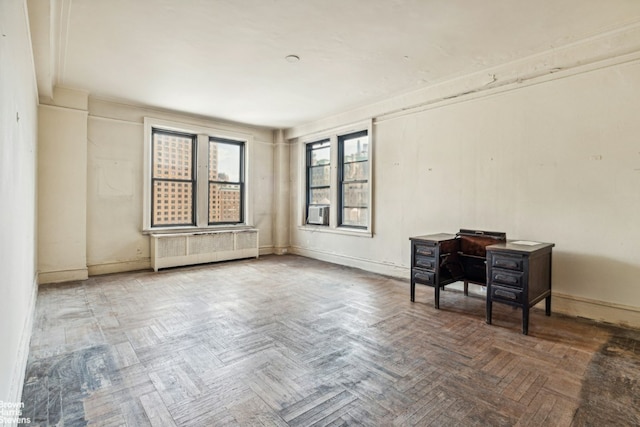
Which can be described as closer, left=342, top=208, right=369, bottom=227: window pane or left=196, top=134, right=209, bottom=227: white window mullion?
left=342, top=208, right=369, bottom=227: window pane

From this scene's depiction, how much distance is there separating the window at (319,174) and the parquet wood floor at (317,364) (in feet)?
9.89

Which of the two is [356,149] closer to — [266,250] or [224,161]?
Result: [224,161]

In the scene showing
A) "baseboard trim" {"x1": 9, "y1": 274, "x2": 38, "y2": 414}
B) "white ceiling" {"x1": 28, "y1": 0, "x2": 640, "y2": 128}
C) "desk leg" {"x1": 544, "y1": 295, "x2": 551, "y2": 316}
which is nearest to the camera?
"baseboard trim" {"x1": 9, "y1": 274, "x2": 38, "y2": 414}

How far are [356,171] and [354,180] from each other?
6.8 inches

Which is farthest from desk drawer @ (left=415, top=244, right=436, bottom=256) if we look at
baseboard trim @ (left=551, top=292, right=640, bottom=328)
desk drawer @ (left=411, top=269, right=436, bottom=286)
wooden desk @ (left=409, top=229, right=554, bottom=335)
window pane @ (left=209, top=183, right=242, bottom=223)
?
window pane @ (left=209, top=183, right=242, bottom=223)

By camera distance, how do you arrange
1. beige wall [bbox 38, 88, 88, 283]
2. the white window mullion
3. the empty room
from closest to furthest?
the empty room
beige wall [bbox 38, 88, 88, 283]
the white window mullion

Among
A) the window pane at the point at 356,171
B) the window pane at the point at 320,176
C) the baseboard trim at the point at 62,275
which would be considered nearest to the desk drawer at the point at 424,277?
the window pane at the point at 356,171

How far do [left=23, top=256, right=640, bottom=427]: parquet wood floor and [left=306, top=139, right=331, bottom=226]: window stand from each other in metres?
3.01

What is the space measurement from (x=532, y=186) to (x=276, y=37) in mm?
3287

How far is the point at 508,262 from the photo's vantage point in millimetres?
2980

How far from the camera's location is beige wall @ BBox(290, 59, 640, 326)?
10.0ft

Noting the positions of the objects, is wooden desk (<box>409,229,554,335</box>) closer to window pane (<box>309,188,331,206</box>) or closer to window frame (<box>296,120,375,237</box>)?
window frame (<box>296,120,375,237</box>)

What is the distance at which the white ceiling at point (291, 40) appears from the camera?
8.77ft

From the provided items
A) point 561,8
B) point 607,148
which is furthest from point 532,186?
point 561,8
